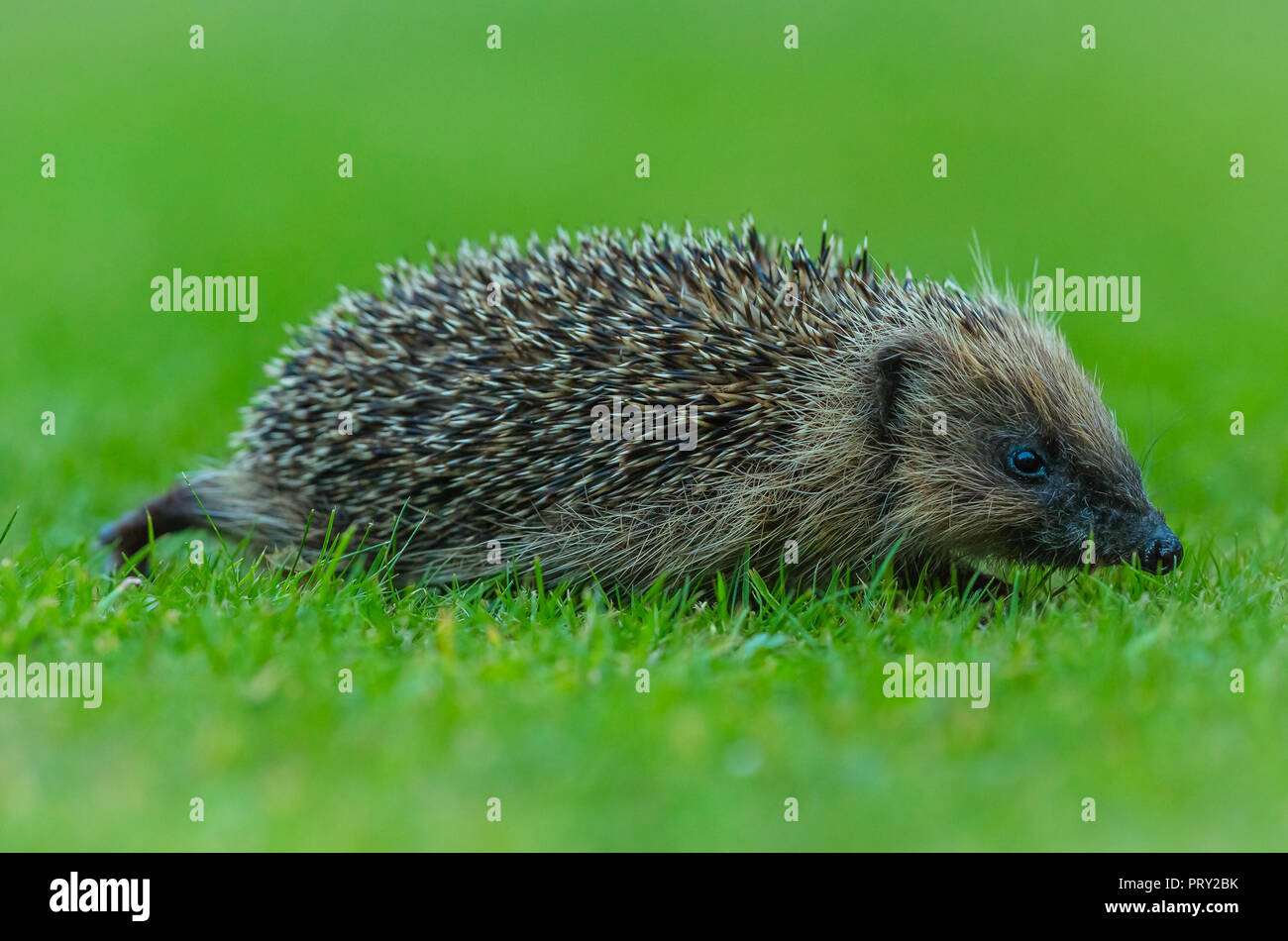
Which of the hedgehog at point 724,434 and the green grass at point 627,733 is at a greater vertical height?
the hedgehog at point 724,434

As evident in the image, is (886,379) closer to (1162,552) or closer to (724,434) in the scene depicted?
(724,434)

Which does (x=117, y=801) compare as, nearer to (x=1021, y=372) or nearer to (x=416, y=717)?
(x=416, y=717)

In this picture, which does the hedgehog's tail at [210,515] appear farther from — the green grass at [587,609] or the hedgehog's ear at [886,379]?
the hedgehog's ear at [886,379]

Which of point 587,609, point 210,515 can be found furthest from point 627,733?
point 210,515

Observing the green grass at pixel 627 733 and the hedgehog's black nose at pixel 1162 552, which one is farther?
the hedgehog's black nose at pixel 1162 552

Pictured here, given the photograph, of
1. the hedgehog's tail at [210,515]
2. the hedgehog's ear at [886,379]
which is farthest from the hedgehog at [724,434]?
the hedgehog's tail at [210,515]

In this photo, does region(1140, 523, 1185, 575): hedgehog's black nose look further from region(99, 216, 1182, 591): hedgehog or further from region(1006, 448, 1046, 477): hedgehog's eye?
region(1006, 448, 1046, 477): hedgehog's eye

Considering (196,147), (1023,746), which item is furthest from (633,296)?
(196,147)
